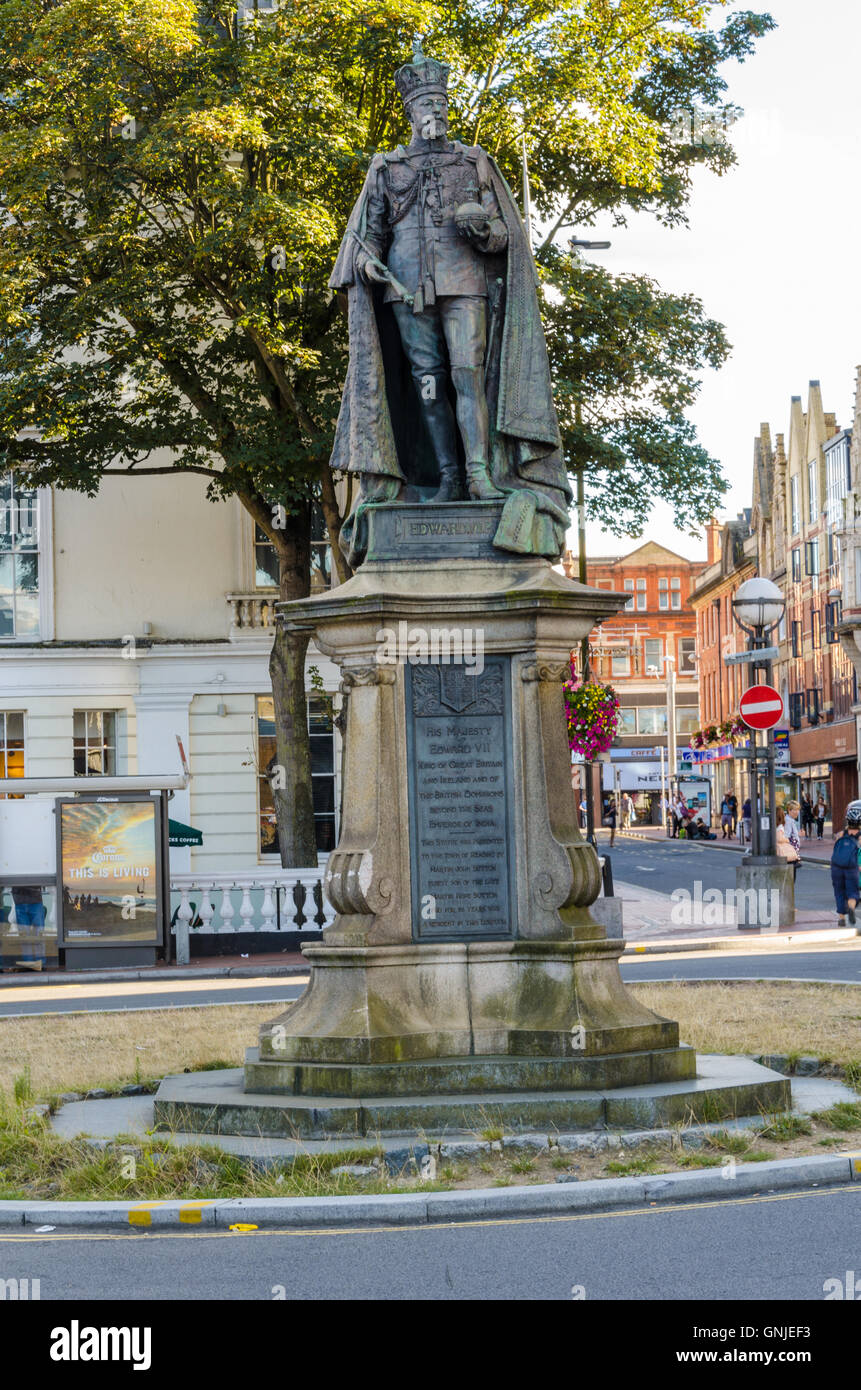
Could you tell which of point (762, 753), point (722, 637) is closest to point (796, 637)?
point (722, 637)

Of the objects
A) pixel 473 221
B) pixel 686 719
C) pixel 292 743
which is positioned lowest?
pixel 292 743

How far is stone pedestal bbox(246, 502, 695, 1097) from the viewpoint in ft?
32.3

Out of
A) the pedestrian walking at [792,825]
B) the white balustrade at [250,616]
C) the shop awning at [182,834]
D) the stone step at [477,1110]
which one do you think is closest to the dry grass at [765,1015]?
the stone step at [477,1110]

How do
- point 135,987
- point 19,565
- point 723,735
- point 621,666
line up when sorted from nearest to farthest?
point 135,987 → point 19,565 → point 723,735 → point 621,666

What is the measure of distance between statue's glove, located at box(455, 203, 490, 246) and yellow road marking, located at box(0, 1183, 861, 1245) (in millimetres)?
5900

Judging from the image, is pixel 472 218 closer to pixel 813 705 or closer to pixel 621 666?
pixel 813 705

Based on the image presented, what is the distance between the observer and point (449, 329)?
36.7 ft

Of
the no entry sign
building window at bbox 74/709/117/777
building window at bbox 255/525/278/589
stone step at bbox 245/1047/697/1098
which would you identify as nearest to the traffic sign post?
the no entry sign

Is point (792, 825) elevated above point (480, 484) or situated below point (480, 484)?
below

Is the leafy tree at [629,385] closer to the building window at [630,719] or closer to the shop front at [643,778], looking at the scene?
the shop front at [643,778]

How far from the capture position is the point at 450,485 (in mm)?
11297

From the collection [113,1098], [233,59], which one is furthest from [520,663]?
[233,59]

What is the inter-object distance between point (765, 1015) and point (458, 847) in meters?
4.54
